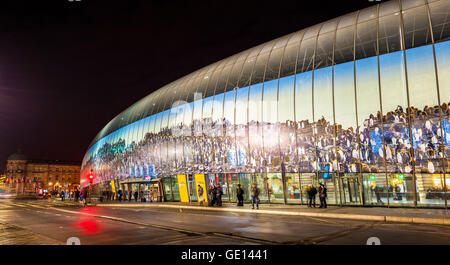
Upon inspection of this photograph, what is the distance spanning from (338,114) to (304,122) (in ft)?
8.77

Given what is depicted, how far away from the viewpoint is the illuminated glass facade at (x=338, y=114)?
1838 centimetres

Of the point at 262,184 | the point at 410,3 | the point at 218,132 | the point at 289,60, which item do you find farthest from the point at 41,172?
the point at 410,3

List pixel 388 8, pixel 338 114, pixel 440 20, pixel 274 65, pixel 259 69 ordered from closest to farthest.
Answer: pixel 440 20 → pixel 388 8 → pixel 338 114 → pixel 274 65 → pixel 259 69

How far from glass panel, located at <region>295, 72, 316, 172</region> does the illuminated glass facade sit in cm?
8

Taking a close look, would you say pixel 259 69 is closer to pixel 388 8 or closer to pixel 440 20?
pixel 388 8

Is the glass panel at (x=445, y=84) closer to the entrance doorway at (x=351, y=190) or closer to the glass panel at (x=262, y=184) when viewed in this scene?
the entrance doorway at (x=351, y=190)

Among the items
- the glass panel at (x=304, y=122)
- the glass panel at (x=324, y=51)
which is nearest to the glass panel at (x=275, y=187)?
the glass panel at (x=304, y=122)

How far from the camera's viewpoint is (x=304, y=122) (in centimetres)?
2338

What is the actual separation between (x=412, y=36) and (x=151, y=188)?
107 feet

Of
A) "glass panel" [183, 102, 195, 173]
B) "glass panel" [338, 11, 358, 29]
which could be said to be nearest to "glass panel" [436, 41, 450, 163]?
"glass panel" [338, 11, 358, 29]

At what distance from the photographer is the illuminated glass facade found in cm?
1838

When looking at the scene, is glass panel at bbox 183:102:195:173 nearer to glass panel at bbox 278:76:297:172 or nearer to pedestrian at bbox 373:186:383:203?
glass panel at bbox 278:76:297:172
